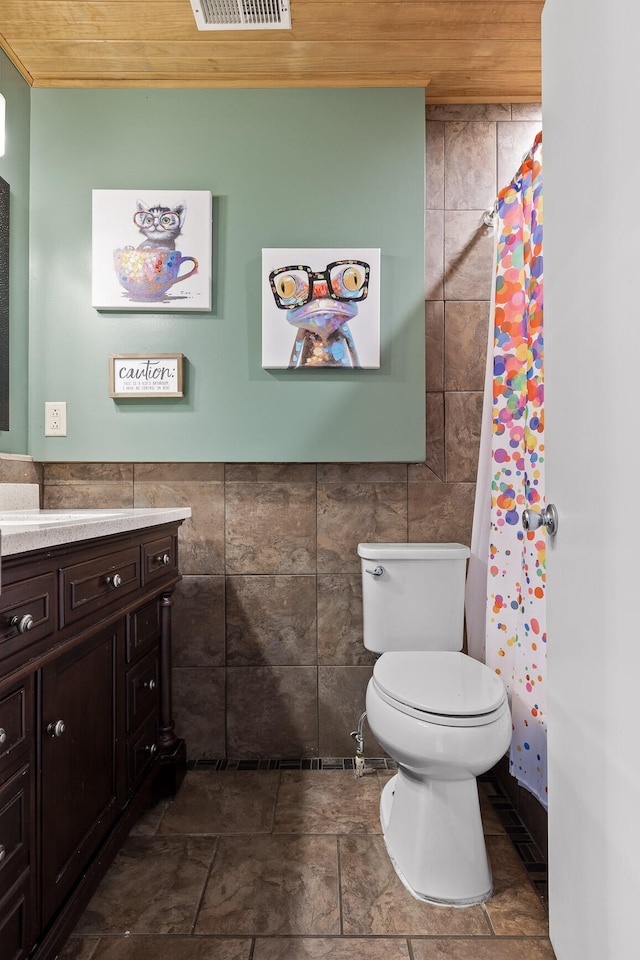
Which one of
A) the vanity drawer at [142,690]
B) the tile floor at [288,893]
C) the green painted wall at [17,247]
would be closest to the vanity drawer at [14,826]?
the tile floor at [288,893]

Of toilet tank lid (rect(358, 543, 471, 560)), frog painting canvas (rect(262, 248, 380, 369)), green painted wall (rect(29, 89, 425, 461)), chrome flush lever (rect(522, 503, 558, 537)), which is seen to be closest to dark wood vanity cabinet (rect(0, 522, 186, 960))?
green painted wall (rect(29, 89, 425, 461))

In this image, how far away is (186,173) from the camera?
2006 mm

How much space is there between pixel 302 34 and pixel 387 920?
2471 millimetres

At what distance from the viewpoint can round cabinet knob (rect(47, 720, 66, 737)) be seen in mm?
1108

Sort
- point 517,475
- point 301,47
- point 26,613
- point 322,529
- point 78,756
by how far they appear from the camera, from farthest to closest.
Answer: point 322,529, point 301,47, point 517,475, point 78,756, point 26,613

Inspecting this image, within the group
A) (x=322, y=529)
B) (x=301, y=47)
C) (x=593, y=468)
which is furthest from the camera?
(x=322, y=529)

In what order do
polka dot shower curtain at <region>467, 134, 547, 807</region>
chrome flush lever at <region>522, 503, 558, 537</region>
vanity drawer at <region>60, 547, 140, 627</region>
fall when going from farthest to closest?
polka dot shower curtain at <region>467, 134, 547, 807</region>, vanity drawer at <region>60, 547, 140, 627</region>, chrome flush lever at <region>522, 503, 558, 537</region>

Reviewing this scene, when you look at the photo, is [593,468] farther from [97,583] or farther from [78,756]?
[78,756]

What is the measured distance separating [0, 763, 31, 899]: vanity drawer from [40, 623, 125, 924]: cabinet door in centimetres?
6

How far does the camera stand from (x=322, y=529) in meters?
2.08

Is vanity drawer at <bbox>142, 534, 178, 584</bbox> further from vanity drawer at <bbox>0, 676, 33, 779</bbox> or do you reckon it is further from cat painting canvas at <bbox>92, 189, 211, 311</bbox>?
cat painting canvas at <bbox>92, 189, 211, 311</bbox>

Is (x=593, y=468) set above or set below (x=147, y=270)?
below

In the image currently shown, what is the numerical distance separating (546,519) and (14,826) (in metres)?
1.10

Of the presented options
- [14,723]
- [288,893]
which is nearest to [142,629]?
[14,723]
